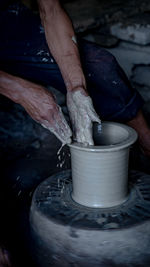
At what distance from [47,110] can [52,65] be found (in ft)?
1.39

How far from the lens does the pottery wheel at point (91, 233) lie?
44.8 inches

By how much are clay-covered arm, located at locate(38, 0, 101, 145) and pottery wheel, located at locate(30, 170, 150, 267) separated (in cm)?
27

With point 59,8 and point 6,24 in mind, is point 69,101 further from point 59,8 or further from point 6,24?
point 6,24

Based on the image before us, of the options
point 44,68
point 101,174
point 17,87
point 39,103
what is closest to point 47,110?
point 39,103

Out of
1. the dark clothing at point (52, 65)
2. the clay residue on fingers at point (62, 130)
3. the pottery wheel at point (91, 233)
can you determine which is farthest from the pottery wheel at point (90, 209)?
the dark clothing at point (52, 65)

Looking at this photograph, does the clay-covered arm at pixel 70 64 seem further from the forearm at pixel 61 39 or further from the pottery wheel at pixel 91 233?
the pottery wheel at pixel 91 233

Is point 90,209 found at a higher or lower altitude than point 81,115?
lower

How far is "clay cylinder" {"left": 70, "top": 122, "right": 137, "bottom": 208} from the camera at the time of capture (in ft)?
3.96

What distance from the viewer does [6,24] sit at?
1.77 m

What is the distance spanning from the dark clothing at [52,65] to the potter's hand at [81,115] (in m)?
0.30

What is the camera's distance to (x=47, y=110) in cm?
133

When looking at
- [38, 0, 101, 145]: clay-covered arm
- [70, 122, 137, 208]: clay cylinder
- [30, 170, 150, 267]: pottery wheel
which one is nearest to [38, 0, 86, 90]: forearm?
[38, 0, 101, 145]: clay-covered arm

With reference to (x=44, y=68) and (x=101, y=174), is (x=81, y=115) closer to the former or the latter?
(x=101, y=174)

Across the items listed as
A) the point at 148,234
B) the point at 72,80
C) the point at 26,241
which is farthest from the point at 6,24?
the point at 148,234
